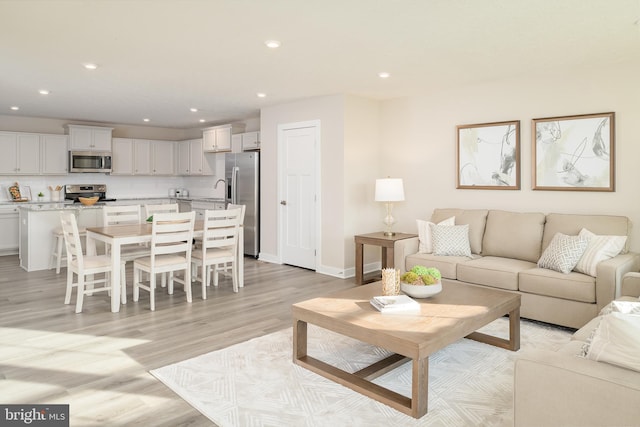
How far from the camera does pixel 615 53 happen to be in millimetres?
3936

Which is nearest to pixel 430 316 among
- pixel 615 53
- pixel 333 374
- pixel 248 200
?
pixel 333 374

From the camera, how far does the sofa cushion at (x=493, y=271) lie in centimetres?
405

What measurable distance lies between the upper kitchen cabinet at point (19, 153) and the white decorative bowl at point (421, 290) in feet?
24.7

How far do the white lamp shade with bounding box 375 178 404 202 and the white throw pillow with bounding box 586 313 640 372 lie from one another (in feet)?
12.2

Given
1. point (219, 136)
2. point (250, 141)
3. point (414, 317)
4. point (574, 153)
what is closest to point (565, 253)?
point (574, 153)

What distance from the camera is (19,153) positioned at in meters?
7.75

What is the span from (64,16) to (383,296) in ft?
9.68

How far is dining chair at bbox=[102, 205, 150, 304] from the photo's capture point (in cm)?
479

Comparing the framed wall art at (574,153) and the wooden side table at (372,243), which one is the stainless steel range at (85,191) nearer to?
the wooden side table at (372,243)

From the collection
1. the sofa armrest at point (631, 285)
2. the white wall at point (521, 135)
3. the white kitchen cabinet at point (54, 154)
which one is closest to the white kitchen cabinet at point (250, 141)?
the white wall at point (521, 135)

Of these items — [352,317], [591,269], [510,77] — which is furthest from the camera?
[510,77]

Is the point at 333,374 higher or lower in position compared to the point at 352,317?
lower

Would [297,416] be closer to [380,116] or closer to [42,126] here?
[380,116]

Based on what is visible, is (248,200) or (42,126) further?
(42,126)
